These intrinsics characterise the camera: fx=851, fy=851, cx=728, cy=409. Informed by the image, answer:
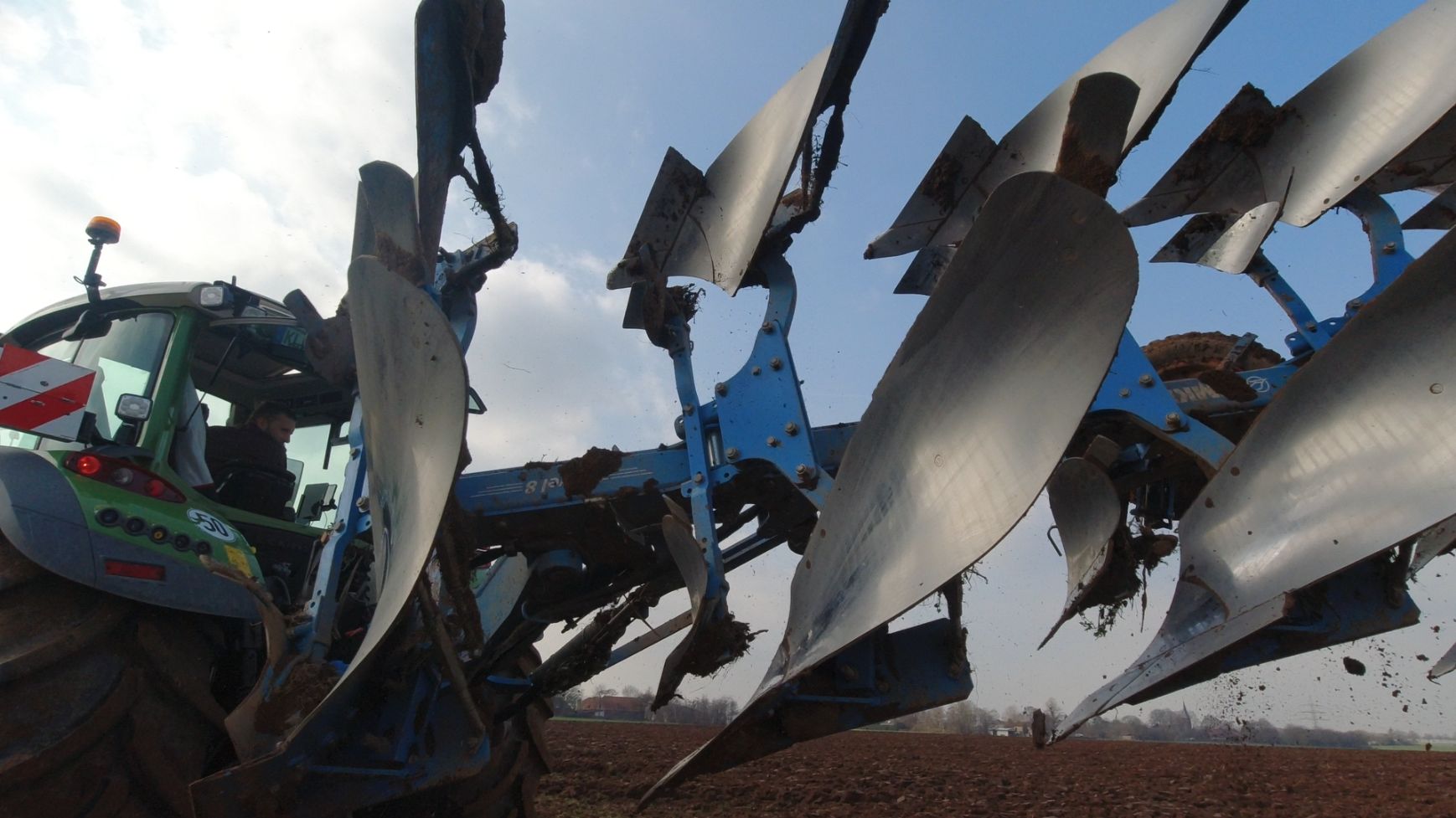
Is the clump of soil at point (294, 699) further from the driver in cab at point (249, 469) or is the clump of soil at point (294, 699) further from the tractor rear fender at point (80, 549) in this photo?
the driver in cab at point (249, 469)

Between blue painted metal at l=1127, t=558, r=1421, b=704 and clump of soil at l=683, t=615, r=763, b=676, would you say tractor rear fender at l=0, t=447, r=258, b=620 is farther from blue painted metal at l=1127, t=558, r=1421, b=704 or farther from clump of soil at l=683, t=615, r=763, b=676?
blue painted metal at l=1127, t=558, r=1421, b=704

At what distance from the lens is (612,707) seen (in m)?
35.9

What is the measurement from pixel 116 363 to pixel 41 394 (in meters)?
0.32

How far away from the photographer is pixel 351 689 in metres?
1.89

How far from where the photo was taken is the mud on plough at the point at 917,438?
1.73 m

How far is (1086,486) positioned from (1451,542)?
3.08 feet

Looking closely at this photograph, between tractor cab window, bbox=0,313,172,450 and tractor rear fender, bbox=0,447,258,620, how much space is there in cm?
26

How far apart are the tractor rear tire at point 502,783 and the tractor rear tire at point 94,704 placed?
0.84m

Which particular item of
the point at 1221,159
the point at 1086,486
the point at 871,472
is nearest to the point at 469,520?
the point at 871,472

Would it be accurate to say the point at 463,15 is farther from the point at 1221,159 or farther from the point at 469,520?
the point at 1221,159

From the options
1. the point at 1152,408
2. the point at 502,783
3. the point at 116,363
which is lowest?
the point at 502,783

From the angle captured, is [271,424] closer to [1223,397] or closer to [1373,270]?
[1223,397]

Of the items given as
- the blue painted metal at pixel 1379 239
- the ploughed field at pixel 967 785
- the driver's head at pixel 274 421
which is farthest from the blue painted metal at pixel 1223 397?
the ploughed field at pixel 967 785

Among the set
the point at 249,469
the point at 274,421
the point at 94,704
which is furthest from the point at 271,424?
the point at 94,704
